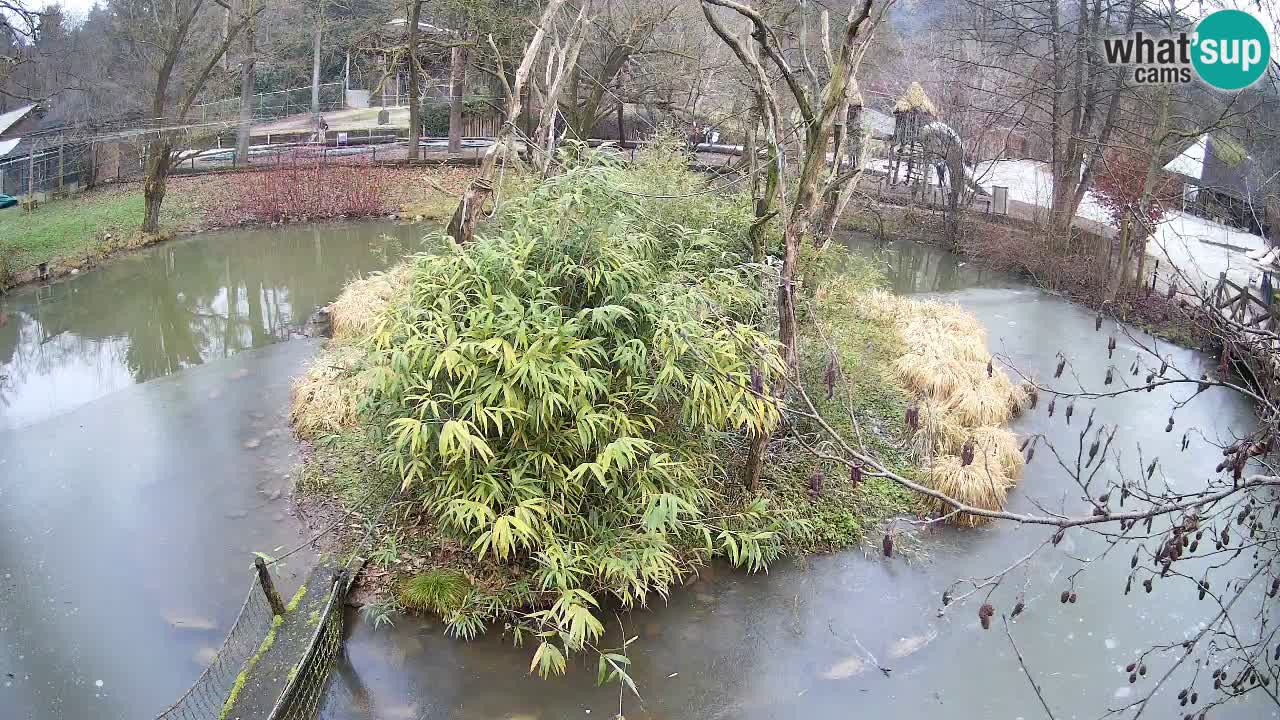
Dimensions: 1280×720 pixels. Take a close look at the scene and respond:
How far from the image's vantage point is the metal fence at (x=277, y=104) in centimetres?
1909

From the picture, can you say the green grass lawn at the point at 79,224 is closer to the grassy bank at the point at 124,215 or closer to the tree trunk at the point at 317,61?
the grassy bank at the point at 124,215

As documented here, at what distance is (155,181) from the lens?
13922 mm

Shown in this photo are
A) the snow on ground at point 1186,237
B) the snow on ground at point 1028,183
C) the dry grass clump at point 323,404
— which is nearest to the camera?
the dry grass clump at point 323,404

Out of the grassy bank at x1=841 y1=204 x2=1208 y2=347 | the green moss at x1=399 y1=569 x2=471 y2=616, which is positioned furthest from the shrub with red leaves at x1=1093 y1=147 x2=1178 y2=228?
the green moss at x1=399 y1=569 x2=471 y2=616

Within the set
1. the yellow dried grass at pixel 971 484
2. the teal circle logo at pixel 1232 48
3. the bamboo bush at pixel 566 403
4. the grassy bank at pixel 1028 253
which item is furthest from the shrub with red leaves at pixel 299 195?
the teal circle logo at pixel 1232 48

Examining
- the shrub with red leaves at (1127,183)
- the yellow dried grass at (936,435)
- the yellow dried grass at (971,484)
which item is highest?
the shrub with red leaves at (1127,183)

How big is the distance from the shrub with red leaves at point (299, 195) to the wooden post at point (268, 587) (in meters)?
11.7

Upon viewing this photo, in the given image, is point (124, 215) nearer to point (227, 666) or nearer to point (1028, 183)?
point (227, 666)

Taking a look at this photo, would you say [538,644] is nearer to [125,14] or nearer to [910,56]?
[125,14]

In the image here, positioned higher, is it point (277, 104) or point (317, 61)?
point (317, 61)

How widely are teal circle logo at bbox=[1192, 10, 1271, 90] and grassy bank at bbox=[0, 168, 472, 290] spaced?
24.2ft

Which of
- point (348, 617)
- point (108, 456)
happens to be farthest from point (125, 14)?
point (348, 617)

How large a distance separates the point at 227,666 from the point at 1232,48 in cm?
870

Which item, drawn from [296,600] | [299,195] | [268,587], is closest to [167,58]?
[299,195]
